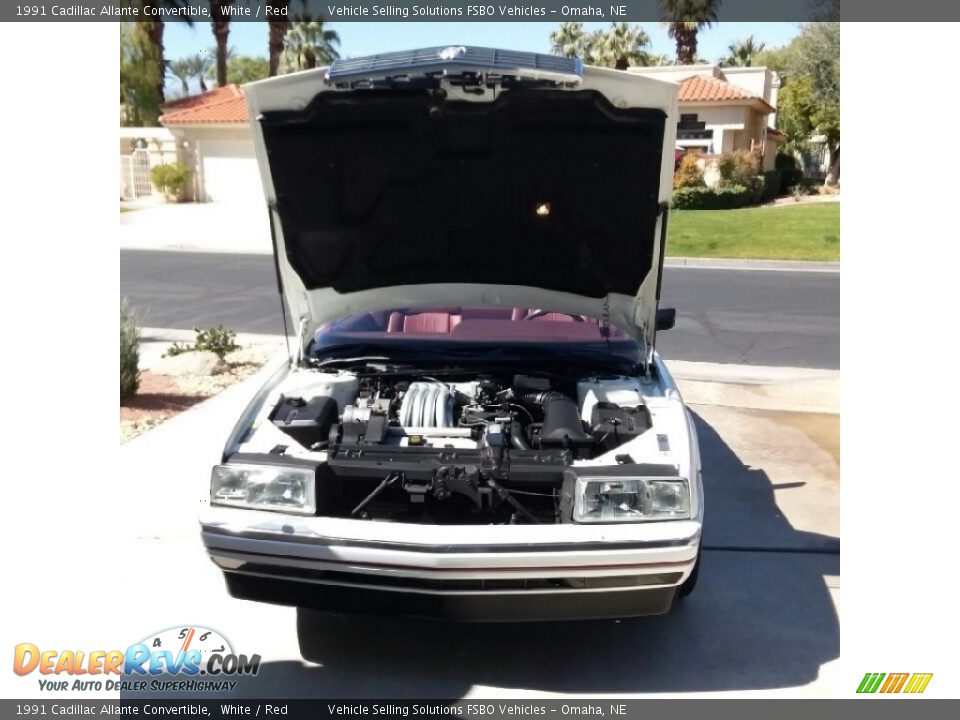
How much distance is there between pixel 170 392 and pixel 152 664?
414cm

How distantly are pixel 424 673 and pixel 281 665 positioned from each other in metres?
0.58

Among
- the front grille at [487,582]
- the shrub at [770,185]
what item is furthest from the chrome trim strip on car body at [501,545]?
the shrub at [770,185]

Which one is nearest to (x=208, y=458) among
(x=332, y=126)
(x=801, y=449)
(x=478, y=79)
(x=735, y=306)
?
(x=332, y=126)

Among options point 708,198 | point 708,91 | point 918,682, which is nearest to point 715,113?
point 708,91

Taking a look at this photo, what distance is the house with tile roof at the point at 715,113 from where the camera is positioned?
106 feet

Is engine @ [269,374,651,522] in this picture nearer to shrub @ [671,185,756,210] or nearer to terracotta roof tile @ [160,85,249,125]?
shrub @ [671,185,756,210]

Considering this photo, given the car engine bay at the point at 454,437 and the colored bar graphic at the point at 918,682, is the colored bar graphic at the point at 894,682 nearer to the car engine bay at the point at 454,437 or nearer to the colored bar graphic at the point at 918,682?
the colored bar graphic at the point at 918,682

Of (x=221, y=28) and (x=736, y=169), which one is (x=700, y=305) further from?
(x=221, y=28)

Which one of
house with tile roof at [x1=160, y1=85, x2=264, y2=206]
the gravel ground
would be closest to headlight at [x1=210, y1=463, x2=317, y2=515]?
the gravel ground

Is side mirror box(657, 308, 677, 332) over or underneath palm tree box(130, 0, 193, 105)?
underneath

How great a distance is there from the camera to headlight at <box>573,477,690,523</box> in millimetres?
3312

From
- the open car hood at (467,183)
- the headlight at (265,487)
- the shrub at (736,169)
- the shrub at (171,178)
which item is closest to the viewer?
the headlight at (265,487)

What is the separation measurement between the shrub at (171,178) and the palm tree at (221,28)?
7.57m

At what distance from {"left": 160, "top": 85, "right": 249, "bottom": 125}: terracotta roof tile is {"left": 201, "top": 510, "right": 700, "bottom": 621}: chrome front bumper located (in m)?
26.5
